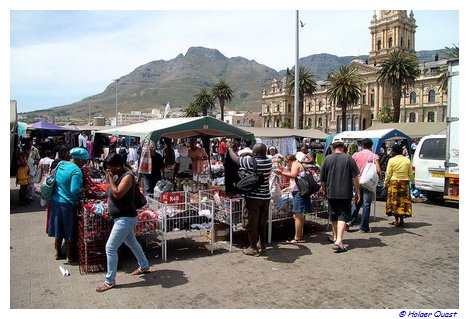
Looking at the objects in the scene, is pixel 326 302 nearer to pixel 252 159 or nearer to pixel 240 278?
pixel 240 278

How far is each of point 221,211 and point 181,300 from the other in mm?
2412

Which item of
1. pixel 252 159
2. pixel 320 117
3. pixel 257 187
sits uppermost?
pixel 320 117

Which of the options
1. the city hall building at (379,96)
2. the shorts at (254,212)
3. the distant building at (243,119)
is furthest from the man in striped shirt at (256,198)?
the distant building at (243,119)

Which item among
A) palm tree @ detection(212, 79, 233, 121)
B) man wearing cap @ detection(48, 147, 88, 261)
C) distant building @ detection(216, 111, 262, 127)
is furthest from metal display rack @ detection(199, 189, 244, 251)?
distant building @ detection(216, 111, 262, 127)

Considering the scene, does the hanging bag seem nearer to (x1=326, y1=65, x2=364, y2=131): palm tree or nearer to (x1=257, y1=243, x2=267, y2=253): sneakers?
(x1=257, y1=243, x2=267, y2=253): sneakers

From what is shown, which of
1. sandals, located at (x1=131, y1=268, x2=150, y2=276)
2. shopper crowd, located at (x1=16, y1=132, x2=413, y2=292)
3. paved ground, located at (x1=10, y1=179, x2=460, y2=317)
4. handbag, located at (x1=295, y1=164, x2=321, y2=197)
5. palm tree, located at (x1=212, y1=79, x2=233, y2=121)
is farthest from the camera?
palm tree, located at (x1=212, y1=79, x2=233, y2=121)

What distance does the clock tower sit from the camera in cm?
10475

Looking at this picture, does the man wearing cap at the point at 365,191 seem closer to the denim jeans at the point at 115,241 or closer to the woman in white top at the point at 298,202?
the woman in white top at the point at 298,202

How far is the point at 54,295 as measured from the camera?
192 inches

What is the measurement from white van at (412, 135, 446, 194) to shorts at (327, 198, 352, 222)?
6052 mm

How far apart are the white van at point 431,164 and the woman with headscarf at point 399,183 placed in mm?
3546

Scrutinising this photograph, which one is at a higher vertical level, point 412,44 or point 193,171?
point 412,44

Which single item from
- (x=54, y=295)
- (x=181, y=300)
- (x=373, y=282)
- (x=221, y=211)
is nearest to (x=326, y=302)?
(x=373, y=282)

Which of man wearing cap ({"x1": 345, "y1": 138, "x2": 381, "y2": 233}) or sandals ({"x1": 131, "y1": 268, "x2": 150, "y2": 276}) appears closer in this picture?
sandals ({"x1": 131, "y1": 268, "x2": 150, "y2": 276})
